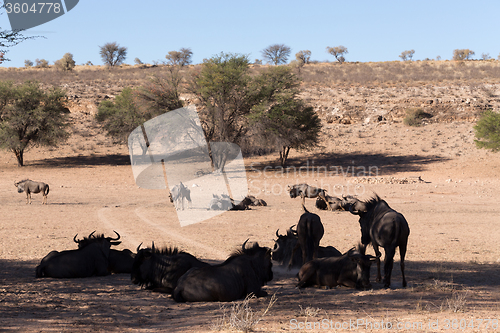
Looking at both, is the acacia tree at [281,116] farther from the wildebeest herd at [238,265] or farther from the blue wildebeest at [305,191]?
the wildebeest herd at [238,265]

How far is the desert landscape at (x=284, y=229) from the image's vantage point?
18.0ft

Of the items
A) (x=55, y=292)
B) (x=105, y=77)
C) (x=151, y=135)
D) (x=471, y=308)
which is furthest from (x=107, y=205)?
(x=105, y=77)

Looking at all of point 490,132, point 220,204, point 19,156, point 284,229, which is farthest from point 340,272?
point 19,156

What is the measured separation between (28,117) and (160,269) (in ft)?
111

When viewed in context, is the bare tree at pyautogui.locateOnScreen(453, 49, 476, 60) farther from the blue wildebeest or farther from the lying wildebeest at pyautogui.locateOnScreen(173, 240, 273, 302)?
the lying wildebeest at pyautogui.locateOnScreen(173, 240, 273, 302)

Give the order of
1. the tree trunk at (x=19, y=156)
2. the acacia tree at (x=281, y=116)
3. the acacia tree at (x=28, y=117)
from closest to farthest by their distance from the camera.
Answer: the acacia tree at (x=281, y=116) < the tree trunk at (x=19, y=156) < the acacia tree at (x=28, y=117)

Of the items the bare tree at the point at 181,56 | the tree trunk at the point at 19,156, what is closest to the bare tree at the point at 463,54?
the bare tree at the point at 181,56

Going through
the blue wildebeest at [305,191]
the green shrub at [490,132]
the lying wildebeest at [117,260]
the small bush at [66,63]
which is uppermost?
the small bush at [66,63]

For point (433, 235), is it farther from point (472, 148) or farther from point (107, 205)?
point (472, 148)

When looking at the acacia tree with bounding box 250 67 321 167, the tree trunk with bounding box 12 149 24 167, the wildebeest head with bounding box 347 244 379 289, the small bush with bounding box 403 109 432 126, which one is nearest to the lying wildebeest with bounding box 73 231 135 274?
the wildebeest head with bounding box 347 244 379 289

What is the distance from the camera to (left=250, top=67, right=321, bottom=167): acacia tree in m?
34.8

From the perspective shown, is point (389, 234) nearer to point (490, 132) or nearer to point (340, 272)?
point (340, 272)

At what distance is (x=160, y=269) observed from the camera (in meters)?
7.27

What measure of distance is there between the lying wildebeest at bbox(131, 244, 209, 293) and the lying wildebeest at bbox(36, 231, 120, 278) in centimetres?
98
